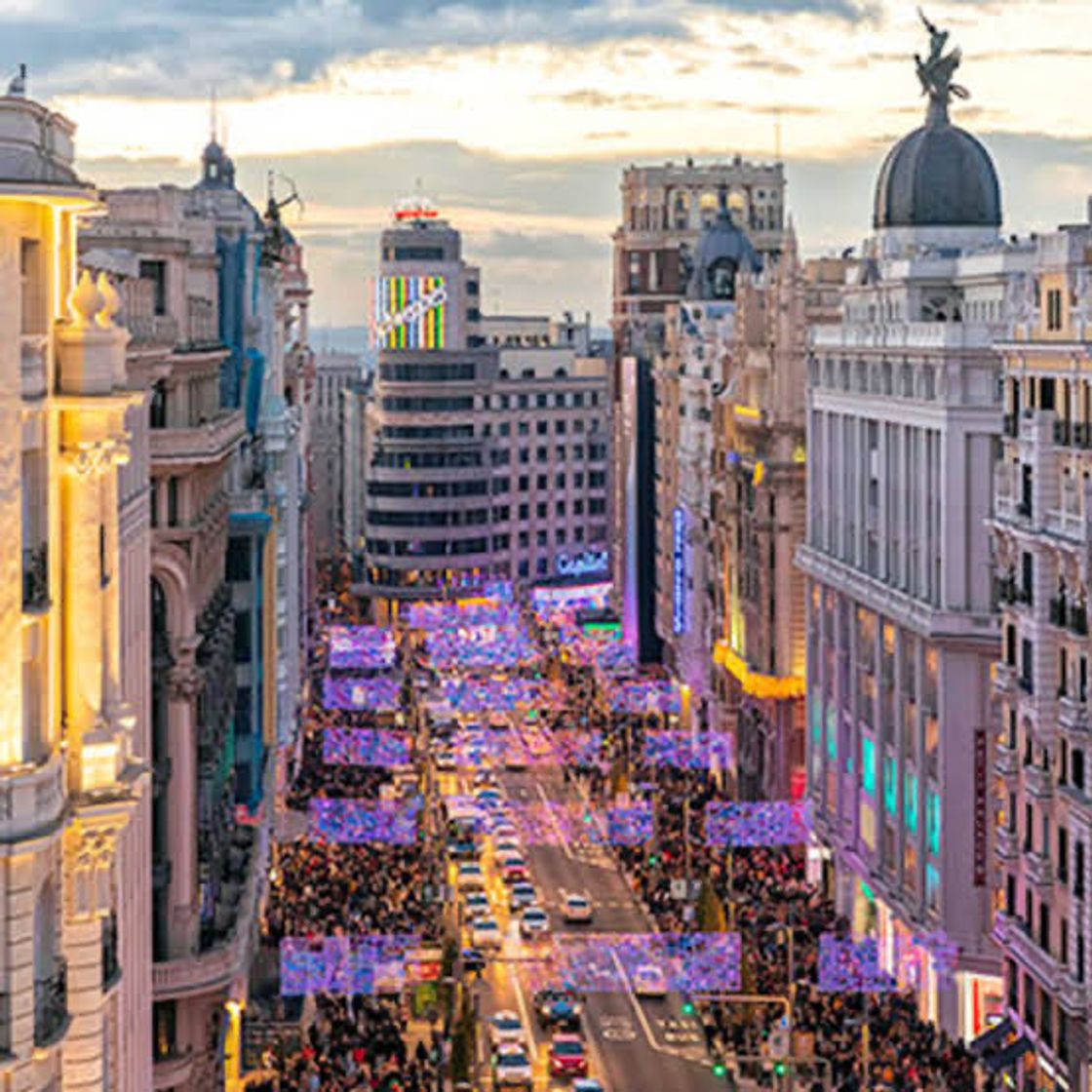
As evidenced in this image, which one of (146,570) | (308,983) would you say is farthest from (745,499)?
(146,570)

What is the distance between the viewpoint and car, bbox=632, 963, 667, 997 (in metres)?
77.8

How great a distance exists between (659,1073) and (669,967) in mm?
11452

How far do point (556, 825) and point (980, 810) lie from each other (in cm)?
3743

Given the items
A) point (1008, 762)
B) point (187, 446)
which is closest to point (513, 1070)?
point (1008, 762)

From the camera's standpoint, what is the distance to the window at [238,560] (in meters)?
75.6

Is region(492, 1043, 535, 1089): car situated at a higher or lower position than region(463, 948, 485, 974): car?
lower

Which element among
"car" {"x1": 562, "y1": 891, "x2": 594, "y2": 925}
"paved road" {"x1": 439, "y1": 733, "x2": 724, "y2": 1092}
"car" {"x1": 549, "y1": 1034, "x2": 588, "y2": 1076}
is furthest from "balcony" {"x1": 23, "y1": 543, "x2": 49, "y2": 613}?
"car" {"x1": 562, "y1": 891, "x2": 594, "y2": 925}

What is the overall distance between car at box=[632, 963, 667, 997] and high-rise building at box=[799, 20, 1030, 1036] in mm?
7785

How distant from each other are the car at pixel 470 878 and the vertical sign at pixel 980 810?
980 inches

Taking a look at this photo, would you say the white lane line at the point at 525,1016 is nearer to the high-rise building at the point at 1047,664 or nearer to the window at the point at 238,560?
the high-rise building at the point at 1047,664

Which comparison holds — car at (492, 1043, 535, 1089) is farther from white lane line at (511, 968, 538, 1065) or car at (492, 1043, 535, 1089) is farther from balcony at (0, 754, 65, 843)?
balcony at (0, 754, 65, 843)

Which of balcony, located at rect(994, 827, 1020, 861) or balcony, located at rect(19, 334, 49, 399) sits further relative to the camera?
balcony, located at rect(994, 827, 1020, 861)

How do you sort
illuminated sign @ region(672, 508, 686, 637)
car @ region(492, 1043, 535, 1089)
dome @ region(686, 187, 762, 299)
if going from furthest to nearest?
dome @ region(686, 187, 762, 299)
illuminated sign @ region(672, 508, 686, 637)
car @ region(492, 1043, 535, 1089)

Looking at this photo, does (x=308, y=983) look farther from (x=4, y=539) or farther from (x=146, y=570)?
(x=4, y=539)
